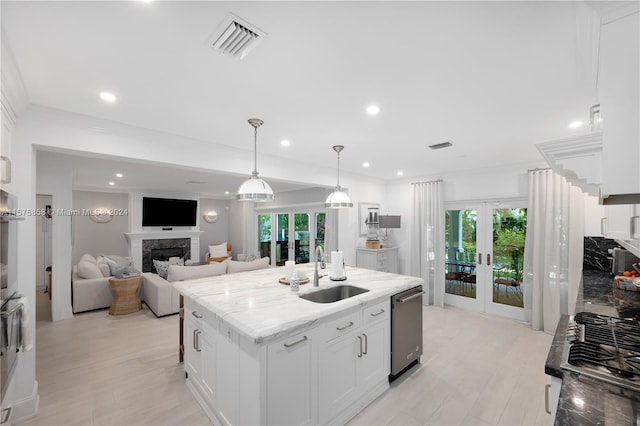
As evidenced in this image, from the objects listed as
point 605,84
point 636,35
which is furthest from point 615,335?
point 636,35

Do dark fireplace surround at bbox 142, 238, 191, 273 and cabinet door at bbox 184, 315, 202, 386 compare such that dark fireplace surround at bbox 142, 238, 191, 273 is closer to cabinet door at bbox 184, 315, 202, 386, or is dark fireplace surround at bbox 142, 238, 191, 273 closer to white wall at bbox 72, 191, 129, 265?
white wall at bbox 72, 191, 129, 265

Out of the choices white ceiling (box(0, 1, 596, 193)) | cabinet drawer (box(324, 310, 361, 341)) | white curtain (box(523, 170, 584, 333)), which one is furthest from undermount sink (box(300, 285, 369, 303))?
white curtain (box(523, 170, 584, 333))

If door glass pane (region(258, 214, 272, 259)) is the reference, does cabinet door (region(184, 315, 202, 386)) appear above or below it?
below

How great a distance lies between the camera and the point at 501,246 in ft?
14.9

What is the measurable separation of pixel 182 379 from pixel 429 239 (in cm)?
442

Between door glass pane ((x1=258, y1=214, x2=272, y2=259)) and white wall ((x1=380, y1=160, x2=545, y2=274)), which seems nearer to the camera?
white wall ((x1=380, y1=160, x2=545, y2=274))

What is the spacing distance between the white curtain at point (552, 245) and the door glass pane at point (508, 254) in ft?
0.84

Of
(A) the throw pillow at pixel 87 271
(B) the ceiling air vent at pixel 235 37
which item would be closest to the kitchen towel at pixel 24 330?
(B) the ceiling air vent at pixel 235 37

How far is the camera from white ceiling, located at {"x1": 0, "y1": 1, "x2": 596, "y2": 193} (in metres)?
1.24

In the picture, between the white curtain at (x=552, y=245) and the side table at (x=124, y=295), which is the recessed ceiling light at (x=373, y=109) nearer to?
the white curtain at (x=552, y=245)

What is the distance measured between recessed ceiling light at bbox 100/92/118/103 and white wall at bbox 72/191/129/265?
21.0 ft

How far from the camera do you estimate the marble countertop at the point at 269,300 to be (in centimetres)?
170

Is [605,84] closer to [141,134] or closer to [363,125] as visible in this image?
[363,125]

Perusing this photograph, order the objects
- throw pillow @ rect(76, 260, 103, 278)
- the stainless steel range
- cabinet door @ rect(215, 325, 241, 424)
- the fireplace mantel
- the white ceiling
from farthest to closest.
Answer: the fireplace mantel, throw pillow @ rect(76, 260, 103, 278), cabinet door @ rect(215, 325, 241, 424), the white ceiling, the stainless steel range
